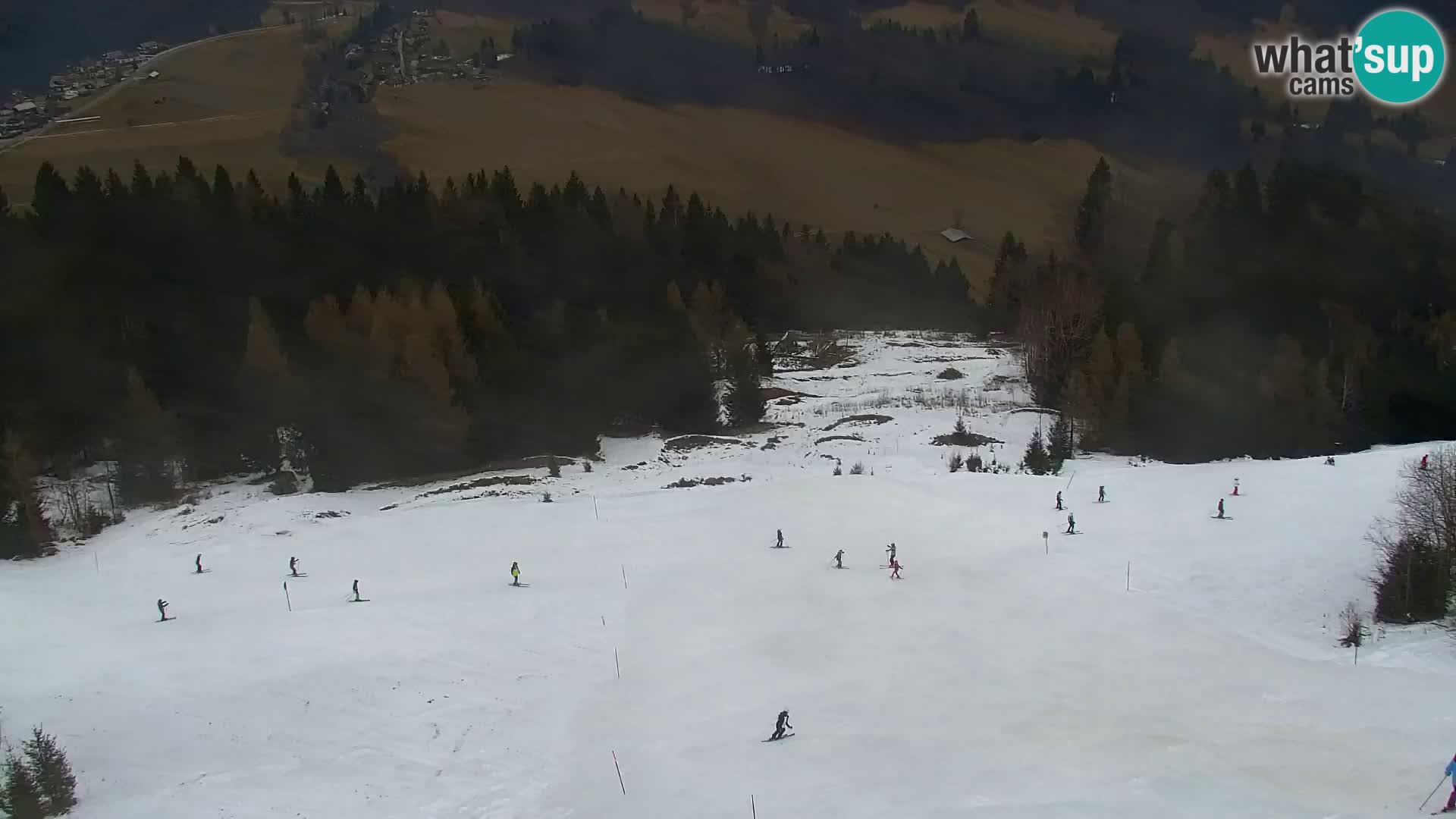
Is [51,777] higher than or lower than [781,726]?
higher

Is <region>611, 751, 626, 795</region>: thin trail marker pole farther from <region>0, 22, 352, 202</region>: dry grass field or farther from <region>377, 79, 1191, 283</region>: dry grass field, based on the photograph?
<region>377, 79, 1191, 283</region>: dry grass field

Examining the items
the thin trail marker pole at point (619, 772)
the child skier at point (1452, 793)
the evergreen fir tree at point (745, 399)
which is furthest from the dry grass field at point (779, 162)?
the child skier at point (1452, 793)

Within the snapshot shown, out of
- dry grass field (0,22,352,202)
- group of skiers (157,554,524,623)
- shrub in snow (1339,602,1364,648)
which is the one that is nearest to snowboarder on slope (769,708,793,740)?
group of skiers (157,554,524,623)

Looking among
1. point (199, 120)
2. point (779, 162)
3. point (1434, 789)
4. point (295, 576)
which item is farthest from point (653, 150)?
point (1434, 789)

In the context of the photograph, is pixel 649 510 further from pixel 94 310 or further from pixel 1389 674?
pixel 94 310

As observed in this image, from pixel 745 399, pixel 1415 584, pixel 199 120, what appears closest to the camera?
pixel 1415 584

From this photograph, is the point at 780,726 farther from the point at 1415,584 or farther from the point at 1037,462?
the point at 1037,462

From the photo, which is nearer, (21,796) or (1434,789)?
(1434,789)
